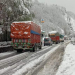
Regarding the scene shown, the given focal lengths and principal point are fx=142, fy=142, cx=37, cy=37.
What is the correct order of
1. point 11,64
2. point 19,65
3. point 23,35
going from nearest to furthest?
point 19,65 → point 11,64 → point 23,35

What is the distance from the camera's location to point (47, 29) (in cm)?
8362

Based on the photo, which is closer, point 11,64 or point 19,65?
point 19,65

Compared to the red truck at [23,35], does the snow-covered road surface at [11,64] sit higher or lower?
lower

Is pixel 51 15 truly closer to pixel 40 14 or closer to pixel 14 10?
pixel 40 14

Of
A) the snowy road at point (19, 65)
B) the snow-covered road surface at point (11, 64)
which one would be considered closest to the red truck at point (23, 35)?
the snowy road at point (19, 65)

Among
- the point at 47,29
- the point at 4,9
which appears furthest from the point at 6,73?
the point at 47,29

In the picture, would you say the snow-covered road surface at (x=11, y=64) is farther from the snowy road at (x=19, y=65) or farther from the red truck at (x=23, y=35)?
the red truck at (x=23, y=35)

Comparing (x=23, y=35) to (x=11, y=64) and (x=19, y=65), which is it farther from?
(x=19, y=65)

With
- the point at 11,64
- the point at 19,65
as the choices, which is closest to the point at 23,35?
the point at 11,64

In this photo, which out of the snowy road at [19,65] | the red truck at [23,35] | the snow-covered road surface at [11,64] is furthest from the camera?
the red truck at [23,35]

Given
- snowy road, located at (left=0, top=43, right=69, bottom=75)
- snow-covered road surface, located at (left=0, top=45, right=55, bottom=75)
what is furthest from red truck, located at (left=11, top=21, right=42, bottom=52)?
snow-covered road surface, located at (left=0, top=45, right=55, bottom=75)

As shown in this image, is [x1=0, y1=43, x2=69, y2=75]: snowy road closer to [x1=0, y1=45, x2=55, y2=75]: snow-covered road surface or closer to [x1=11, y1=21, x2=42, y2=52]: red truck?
[x1=0, y1=45, x2=55, y2=75]: snow-covered road surface

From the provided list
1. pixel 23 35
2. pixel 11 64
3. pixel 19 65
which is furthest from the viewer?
pixel 23 35

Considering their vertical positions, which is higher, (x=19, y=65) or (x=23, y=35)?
(x=23, y=35)
